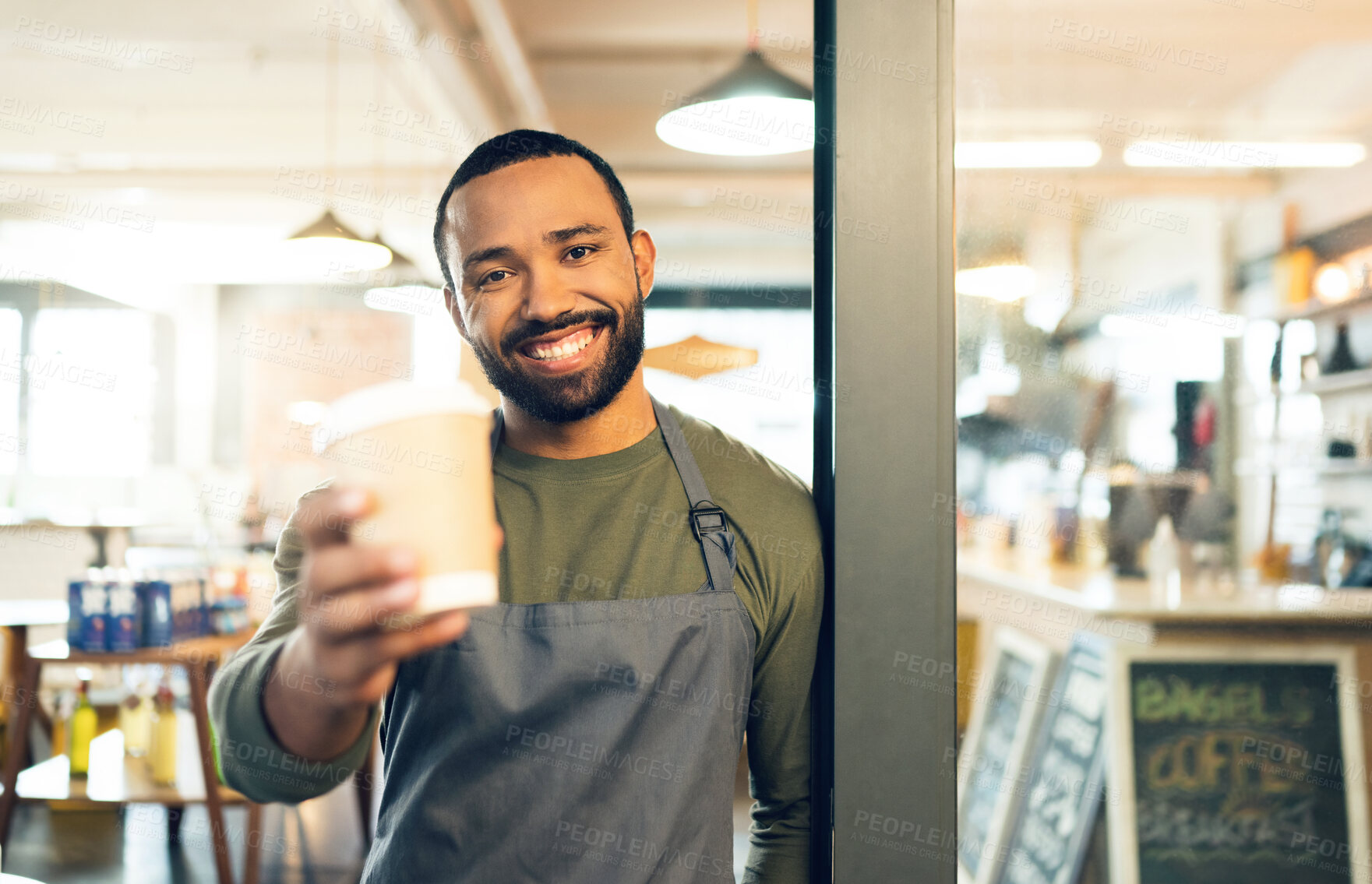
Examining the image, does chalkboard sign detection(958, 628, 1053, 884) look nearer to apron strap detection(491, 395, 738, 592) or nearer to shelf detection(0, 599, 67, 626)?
apron strap detection(491, 395, 738, 592)

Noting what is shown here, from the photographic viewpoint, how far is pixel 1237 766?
222cm

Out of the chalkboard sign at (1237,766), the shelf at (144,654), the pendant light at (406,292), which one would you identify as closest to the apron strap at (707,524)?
the chalkboard sign at (1237,766)

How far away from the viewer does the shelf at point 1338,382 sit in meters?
A: 2.57

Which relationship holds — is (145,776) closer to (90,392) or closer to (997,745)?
(997,745)

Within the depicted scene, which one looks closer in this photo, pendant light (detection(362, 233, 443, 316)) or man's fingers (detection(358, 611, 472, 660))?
man's fingers (detection(358, 611, 472, 660))

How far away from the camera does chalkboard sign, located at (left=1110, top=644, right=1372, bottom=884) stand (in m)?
1.98

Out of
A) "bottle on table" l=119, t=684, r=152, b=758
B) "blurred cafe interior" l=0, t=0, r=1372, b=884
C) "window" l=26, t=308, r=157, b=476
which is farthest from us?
"window" l=26, t=308, r=157, b=476

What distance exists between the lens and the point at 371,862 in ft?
3.78

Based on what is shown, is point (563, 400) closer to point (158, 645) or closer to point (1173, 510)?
point (1173, 510)

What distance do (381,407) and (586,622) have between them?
21.2 inches

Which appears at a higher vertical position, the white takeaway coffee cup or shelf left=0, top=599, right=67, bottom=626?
the white takeaway coffee cup


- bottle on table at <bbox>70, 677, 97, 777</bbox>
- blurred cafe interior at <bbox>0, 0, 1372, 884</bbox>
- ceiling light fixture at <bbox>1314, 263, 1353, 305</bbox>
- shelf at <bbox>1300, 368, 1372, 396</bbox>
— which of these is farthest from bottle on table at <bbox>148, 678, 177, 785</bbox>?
ceiling light fixture at <bbox>1314, 263, 1353, 305</bbox>

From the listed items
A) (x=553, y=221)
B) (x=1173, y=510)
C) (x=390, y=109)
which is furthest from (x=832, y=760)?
(x=390, y=109)

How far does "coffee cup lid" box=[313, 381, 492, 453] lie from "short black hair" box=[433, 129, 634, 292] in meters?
0.61
